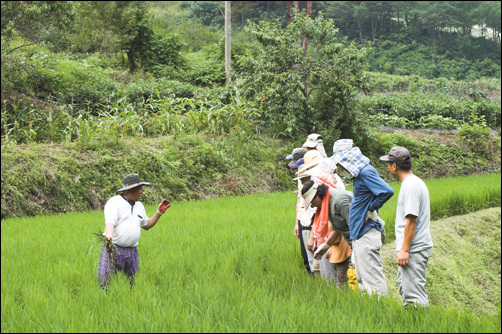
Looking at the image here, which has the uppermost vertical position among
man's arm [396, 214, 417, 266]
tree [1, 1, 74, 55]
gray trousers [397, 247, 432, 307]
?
tree [1, 1, 74, 55]

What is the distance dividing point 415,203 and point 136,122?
9.20 metres

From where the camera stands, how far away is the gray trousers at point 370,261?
4.12 metres

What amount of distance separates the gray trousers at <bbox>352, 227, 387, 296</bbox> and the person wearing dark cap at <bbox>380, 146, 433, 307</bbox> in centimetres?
19

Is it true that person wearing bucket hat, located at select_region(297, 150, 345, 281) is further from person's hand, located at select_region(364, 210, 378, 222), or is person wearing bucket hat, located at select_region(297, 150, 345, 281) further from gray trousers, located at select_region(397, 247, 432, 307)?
gray trousers, located at select_region(397, 247, 432, 307)

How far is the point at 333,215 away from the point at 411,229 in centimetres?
76

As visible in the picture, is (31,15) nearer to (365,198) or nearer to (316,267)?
(316,267)

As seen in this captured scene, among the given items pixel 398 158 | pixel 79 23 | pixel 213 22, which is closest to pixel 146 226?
pixel 398 158

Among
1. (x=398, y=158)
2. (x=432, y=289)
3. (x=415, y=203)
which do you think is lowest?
(x=432, y=289)

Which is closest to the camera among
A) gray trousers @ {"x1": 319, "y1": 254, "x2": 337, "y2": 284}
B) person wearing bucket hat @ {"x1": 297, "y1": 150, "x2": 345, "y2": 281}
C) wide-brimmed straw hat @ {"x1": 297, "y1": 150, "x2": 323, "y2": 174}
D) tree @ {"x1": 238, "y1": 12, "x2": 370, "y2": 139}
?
person wearing bucket hat @ {"x1": 297, "y1": 150, "x2": 345, "y2": 281}

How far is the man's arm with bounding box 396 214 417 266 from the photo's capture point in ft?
12.7

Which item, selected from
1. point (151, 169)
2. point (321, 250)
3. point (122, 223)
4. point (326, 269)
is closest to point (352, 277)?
point (326, 269)

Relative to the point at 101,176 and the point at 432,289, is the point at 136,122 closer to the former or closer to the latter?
the point at 101,176

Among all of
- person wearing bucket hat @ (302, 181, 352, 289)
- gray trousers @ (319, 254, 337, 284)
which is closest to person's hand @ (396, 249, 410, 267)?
person wearing bucket hat @ (302, 181, 352, 289)

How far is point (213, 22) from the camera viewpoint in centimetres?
4447
